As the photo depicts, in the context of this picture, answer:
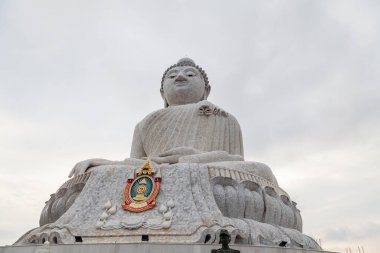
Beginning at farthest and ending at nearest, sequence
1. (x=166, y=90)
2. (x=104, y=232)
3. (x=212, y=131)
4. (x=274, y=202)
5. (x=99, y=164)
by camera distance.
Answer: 1. (x=166, y=90)
2. (x=212, y=131)
3. (x=99, y=164)
4. (x=274, y=202)
5. (x=104, y=232)

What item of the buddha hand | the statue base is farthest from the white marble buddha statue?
the statue base

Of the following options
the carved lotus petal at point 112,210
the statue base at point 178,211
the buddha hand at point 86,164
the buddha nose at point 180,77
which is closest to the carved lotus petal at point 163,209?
the statue base at point 178,211

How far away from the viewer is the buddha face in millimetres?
12305

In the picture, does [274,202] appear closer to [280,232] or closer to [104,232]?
[280,232]

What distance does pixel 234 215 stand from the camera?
7.49 metres

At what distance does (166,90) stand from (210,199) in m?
5.86

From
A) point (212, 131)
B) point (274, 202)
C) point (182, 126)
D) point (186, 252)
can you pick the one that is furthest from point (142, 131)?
point (186, 252)

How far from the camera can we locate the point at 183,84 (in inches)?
486

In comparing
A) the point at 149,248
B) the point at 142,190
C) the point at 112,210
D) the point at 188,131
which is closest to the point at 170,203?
the point at 142,190

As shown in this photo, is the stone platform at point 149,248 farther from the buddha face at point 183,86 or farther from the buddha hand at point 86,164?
the buddha face at point 183,86

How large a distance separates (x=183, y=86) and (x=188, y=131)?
217cm

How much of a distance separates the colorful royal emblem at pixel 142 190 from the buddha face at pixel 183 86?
473cm

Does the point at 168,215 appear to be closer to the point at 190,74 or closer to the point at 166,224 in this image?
the point at 166,224

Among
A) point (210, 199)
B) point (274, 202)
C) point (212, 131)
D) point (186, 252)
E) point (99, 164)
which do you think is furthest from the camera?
point (212, 131)
